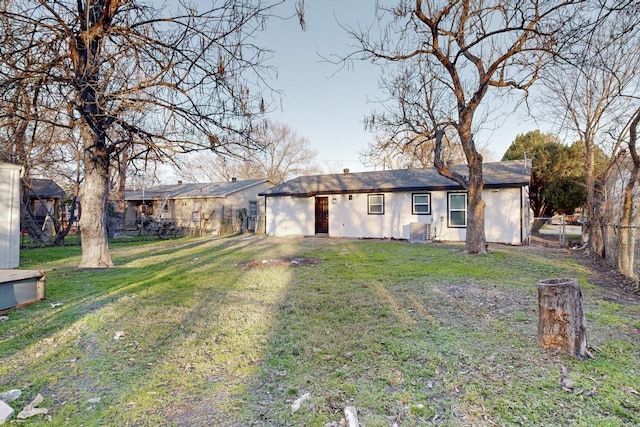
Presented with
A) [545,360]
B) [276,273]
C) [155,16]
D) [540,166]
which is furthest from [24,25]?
[540,166]

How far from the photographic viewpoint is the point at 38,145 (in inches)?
435

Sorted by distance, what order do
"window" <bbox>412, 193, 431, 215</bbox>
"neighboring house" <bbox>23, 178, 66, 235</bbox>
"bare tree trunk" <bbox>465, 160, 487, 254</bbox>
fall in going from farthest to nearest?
"neighboring house" <bbox>23, 178, 66, 235</bbox>
"window" <bbox>412, 193, 431, 215</bbox>
"bare tree trunk" <bbox>465, 160, 487, 254</bbox>

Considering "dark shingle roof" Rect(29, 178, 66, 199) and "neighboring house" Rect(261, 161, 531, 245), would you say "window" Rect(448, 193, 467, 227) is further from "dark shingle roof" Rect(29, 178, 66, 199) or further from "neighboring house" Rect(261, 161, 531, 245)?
"dark shingle roof" Rect(29, 178, 66, 199)

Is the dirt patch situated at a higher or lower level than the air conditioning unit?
lower

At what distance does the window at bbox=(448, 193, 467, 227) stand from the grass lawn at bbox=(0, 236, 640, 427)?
783 cm

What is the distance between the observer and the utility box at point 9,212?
7.41 meters

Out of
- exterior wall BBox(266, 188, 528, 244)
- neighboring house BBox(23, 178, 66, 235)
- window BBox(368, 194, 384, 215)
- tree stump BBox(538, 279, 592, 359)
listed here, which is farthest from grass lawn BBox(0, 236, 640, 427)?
neighboring house BBox(23, 178, 66, 235)

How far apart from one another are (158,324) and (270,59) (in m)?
4.10

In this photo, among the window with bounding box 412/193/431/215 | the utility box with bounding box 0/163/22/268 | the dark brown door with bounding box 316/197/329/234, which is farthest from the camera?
the dark brown door with bounding box 316/197/329/234

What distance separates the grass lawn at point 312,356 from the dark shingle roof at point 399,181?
808cm

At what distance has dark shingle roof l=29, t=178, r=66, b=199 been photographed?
19.3 meters

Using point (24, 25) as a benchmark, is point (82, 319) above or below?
below

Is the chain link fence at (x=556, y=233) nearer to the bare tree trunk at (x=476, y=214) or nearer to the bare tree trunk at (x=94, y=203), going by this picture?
the bare tree trunk at (x=476, y=214)

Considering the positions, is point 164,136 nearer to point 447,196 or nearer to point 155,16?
point 155,16
